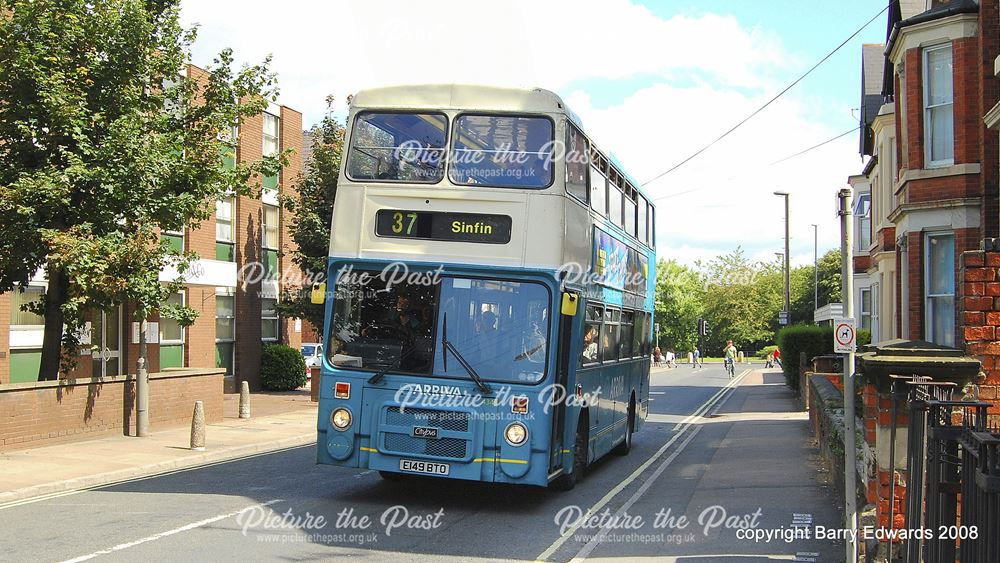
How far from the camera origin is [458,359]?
33.7 ft

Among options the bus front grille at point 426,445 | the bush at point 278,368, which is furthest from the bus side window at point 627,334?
the bush at point 278,368

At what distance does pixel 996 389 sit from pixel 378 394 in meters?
6.08

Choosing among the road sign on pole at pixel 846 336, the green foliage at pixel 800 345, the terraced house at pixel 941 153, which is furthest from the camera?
the green foliage at pixel 800 345

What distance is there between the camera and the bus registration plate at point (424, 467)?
Result: 10094mm

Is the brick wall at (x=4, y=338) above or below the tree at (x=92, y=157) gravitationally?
below

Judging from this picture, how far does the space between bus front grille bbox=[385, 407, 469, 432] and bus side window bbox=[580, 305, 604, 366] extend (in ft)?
7.21

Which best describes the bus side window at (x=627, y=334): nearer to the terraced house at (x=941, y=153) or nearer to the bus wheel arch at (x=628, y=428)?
the bus wheel arch at (x=628, y=428)

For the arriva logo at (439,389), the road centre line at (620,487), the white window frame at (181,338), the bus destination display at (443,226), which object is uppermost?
the bus destination display at (443,226)

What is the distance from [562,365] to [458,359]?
122 centimetres

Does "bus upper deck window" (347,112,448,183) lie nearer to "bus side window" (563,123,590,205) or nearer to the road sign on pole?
"bus side window" (563,123,590,205)

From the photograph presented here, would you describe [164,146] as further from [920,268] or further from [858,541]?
[920,268]

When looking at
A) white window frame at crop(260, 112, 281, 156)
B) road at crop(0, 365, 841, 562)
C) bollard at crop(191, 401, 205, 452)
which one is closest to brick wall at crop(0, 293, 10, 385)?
bollard at crop(191, 401, 205, 452)

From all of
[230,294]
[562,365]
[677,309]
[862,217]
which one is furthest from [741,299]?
[562,365]

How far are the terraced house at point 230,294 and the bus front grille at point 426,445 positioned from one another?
13.2 m
